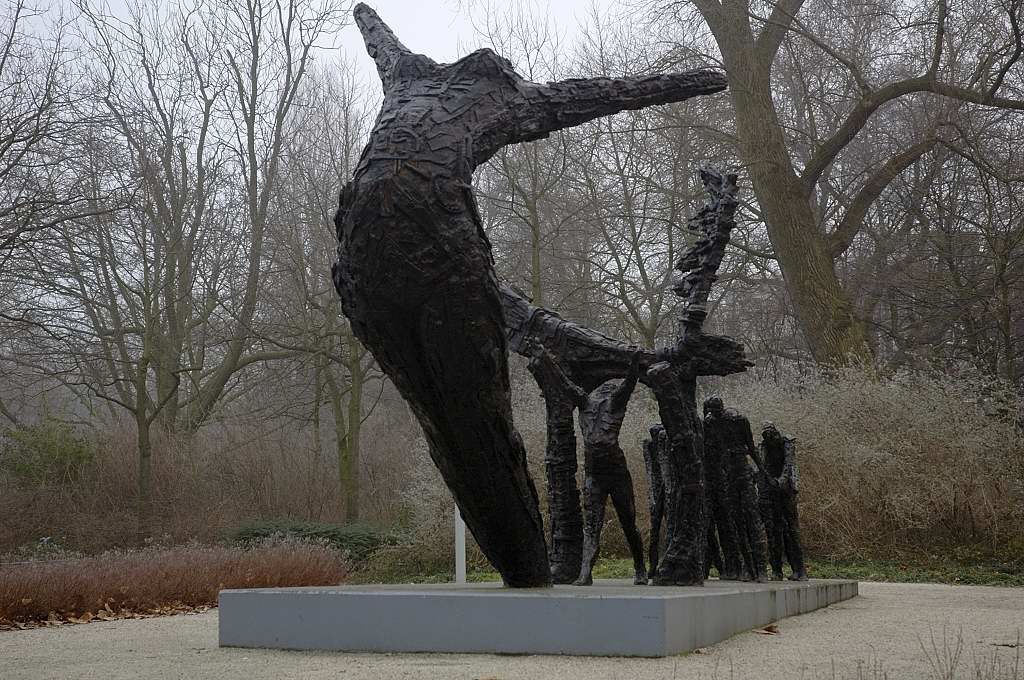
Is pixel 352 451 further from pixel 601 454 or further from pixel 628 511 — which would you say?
pixel 601 454

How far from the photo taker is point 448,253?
513 cm

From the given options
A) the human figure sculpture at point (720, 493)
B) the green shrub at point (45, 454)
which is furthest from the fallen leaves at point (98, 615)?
the green shrub at point (45, 454)

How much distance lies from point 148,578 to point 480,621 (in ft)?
23.0

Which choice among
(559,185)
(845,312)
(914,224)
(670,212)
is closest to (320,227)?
(559,185)

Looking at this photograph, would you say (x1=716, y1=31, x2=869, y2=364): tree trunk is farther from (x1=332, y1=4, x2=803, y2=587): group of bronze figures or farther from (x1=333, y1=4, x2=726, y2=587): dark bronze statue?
(x1=333, y1=4, x2=726, y2=587): dark bronze statue

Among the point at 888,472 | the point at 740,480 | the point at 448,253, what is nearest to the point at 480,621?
the point at 448,253

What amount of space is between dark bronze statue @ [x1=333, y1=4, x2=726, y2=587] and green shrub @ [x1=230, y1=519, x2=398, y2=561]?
440 inches

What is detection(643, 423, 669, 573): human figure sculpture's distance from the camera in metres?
A: 8.72

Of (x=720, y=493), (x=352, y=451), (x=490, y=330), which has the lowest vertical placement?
(x=720, y=493)

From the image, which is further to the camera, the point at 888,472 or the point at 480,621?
the point at 888,472

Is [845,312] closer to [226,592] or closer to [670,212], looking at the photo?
[670,212]

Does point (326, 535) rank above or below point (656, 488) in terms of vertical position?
below

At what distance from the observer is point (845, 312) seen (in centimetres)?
1931

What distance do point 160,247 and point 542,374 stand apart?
582 inches
